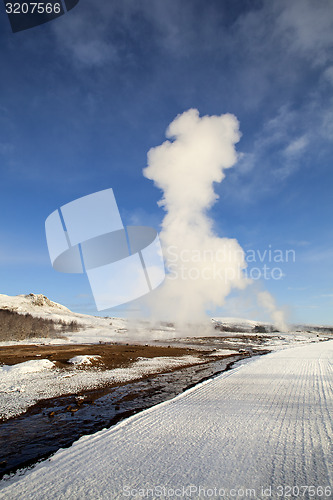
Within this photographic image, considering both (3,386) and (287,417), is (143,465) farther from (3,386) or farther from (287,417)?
(3,386)

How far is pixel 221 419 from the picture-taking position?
830 cm

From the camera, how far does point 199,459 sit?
5477mm

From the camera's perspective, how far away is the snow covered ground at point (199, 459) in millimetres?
4387

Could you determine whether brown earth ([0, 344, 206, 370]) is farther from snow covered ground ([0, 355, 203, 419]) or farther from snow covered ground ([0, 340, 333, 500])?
snow covered ground ([0, 340, 333, 500])

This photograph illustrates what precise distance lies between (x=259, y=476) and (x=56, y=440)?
6.37 metres

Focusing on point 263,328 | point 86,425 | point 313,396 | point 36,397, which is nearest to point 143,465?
point 86,425

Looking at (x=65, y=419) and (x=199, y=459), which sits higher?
(x=199, y=459)

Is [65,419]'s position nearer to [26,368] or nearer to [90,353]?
[26,368]

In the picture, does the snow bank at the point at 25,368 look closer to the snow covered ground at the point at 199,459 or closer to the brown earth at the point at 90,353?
the brown earth at the point at 90,353
